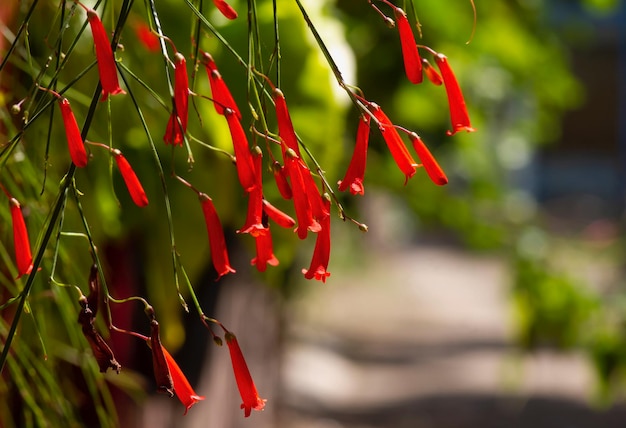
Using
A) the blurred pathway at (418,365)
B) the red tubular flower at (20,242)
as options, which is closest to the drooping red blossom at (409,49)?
the red tubular flower at (20,242)

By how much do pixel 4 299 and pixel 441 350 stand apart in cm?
392

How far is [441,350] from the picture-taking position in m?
4.40

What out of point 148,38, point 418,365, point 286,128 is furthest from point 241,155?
point 418,365

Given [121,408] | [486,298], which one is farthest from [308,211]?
[486,298]

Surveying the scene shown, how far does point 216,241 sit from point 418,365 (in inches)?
154

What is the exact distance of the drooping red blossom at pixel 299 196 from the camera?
28cm

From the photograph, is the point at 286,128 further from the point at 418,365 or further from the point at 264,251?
the point at 418,365

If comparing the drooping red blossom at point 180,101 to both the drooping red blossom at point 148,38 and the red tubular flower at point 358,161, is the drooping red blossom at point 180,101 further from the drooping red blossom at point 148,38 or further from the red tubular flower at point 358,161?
the drooping red blossom at point 148,38

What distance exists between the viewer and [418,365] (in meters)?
4.16

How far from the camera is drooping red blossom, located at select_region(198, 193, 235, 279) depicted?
309 mm

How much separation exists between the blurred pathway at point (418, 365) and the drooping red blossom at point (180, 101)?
2.16 meters

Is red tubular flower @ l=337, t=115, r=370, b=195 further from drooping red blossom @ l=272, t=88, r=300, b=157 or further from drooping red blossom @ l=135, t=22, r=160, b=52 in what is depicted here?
drooping red blossom @ l=135, t=22, r=160, b=52

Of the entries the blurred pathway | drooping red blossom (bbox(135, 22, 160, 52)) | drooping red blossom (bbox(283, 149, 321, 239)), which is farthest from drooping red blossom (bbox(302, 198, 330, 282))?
the blurred pathway

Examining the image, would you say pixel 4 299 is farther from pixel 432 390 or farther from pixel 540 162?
pixel 540 162
